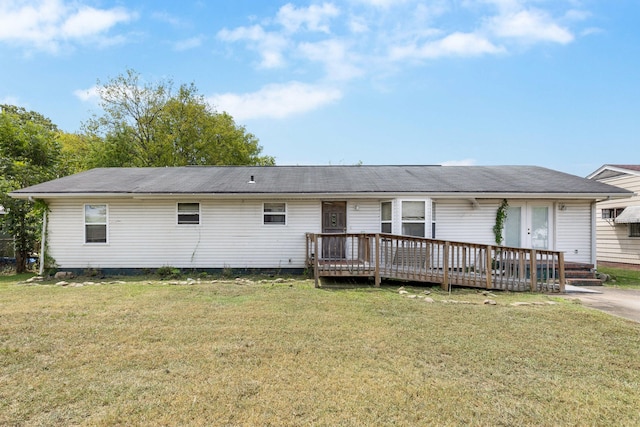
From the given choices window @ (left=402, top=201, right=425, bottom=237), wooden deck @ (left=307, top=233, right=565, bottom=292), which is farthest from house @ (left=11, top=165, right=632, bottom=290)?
wooden deck @ (left=307, top=233, right=565, bottom=292)

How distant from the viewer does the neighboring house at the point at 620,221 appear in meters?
12.4

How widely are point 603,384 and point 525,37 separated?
12.4 m

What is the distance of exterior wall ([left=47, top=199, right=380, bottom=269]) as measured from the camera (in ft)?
31.8

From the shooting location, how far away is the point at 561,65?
41.8 feet

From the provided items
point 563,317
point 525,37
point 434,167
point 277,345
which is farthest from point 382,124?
point 277,345

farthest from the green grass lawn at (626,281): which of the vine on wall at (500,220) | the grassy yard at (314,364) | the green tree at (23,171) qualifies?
the green tree at (23,171)

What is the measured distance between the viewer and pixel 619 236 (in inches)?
515

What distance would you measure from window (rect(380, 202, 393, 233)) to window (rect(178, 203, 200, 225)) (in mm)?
5669

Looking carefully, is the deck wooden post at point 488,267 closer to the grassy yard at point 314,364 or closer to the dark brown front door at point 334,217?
the grassy yard at point 314,364

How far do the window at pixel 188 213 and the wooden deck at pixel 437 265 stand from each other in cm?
427

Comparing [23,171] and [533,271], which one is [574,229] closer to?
[533,271]

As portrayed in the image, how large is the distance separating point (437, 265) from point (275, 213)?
4.90 m

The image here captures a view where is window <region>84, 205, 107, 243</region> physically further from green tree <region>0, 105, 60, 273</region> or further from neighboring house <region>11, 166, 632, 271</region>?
green tree <region>0, 105, 60, 273</region>

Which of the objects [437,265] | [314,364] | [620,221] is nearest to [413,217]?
[437,265]
